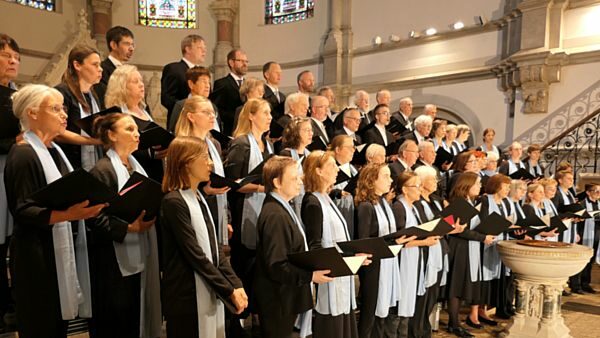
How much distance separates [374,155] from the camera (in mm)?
3598

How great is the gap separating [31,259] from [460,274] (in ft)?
10.7

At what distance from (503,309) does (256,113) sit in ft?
10.4

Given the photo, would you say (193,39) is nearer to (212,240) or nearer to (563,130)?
(212,240)

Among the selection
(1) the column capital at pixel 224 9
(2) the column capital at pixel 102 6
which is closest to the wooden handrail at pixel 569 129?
(1) the column capital at pixel 224 9

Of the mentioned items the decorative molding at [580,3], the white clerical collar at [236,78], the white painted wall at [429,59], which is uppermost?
the decorative molding at [580,3]

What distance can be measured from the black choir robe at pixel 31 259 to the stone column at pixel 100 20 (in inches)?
432

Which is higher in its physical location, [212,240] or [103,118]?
[103,118]

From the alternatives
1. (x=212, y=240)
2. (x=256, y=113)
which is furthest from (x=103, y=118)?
(x=256, y=113)

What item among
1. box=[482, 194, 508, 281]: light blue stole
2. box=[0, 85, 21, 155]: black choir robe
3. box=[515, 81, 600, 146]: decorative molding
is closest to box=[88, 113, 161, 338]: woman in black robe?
box=[0, 85, 21, 155]: black choir robe

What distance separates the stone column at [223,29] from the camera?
12.9 meters

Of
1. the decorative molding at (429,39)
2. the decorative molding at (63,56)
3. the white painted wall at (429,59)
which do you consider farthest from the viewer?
the decorative molding at (63,56)

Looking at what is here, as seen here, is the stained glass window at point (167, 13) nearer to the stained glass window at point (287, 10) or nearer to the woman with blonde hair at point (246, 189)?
the stained glass window at point (287, 10)

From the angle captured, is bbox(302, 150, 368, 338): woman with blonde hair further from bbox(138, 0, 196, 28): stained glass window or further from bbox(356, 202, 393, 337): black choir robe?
bbox(138, 0, 196, 28): stained glass window

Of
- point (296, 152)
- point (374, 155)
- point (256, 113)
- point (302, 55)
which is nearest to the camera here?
point (256, 113)
